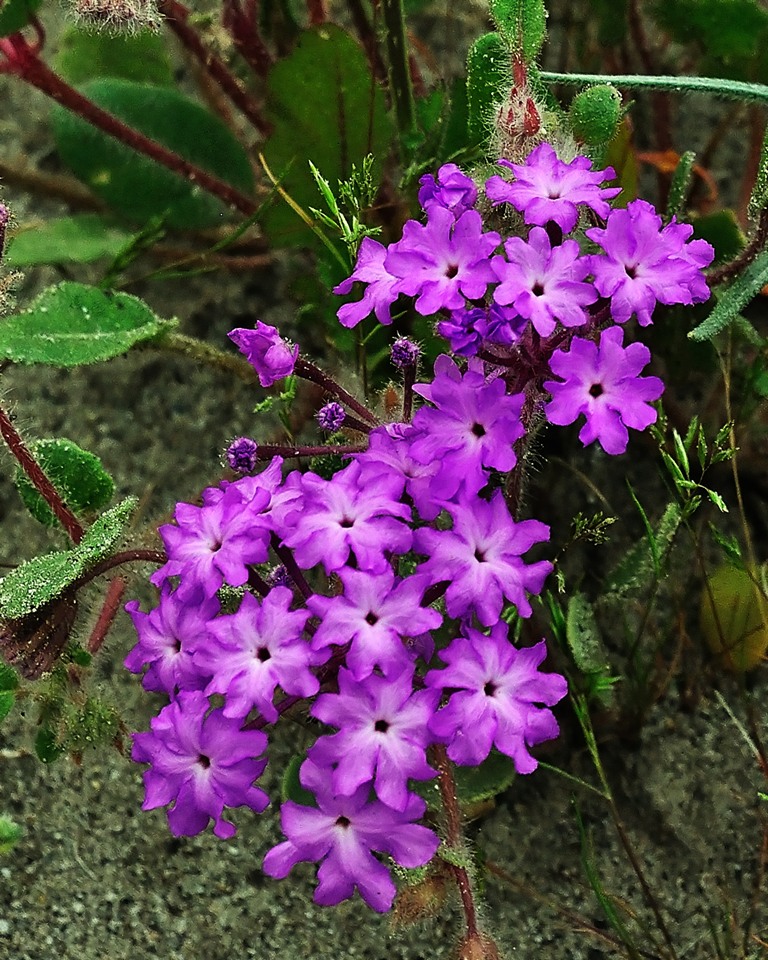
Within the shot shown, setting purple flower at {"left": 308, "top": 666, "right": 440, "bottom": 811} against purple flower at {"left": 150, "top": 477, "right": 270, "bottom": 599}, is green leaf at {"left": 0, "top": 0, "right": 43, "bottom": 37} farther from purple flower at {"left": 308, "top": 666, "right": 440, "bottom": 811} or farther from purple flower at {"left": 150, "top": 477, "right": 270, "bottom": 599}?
purple flower at {"left": 308, "top": 666, "right": 440, "bottom": 811}

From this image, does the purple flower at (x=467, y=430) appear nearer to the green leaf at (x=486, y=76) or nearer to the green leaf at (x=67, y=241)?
the green leaf at (x=486, y=76)

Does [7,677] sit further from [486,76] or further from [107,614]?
[486,76]

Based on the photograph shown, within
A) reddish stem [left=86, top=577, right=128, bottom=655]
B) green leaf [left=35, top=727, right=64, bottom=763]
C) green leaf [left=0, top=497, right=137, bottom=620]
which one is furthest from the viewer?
reddish stem [left=86, top=577, right=128, bottom=655]

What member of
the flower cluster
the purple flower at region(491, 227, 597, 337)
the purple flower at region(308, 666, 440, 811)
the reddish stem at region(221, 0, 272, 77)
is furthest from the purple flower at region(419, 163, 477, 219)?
the reddish stem at region(221, 0, 272, 77)

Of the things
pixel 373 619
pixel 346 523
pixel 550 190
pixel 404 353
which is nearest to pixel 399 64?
pixel 550 190

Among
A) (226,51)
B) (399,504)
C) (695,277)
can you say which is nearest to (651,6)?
(226,51)

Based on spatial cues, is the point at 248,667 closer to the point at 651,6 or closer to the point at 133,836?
the point at 133,836

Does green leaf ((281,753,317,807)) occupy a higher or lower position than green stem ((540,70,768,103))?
lower

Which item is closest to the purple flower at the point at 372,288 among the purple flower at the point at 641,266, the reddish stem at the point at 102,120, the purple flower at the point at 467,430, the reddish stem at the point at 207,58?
the purple flower at the point at 467,430

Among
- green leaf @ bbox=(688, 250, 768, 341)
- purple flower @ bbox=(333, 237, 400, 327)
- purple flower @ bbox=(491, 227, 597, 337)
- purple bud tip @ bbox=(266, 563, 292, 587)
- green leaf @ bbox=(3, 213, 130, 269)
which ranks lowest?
purple bud tip @ bbox=(266, 563, 292, 587)
